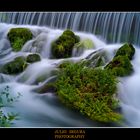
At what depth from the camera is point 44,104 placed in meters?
3.70

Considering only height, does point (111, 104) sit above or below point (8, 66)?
below

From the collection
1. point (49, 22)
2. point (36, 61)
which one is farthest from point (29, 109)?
point (49, 22)

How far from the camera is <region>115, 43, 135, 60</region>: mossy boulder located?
147 inches

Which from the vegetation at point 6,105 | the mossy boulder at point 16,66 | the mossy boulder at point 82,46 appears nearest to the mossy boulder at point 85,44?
the mossy boulder at point 82,46

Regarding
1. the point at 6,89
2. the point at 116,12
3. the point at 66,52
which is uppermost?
the point at 116,12

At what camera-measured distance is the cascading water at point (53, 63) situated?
3654mm

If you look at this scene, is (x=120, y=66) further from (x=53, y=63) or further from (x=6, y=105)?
(x=6, y=105)

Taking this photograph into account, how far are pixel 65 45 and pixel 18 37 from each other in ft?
1.14

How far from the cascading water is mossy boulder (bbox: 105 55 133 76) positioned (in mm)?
34

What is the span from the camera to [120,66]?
12.2 ft

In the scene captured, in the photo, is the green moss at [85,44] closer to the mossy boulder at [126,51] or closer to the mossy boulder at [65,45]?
the mossy boulder at [65,45]
